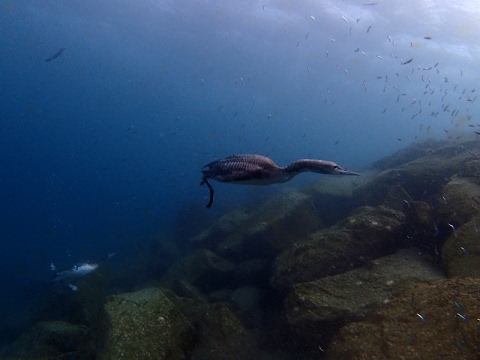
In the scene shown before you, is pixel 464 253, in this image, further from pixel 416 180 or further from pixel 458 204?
pixel 416 180

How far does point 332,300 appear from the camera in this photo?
4.41 m

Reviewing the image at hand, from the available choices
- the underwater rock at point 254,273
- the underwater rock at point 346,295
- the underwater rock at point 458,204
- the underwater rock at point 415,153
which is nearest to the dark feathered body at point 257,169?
the underwater rock at point 346,295

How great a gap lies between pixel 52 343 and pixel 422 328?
6329 millimetres

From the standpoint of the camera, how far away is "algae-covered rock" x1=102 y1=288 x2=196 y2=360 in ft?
13.0

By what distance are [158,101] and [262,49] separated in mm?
60065

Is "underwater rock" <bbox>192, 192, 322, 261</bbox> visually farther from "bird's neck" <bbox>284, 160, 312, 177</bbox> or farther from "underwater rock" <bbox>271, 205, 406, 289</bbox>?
"bird's neck" <bbox>284, 160, 312, 177</bbox>

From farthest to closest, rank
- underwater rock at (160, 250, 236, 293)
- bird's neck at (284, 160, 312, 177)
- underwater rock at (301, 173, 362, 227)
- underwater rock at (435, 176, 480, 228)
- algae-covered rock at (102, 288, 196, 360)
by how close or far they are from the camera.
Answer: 1. underwater rock at (301, 173, 362, 227)
2. underwater rock at (160, 250, 236, 293)
3. underwater rock at (435, 176, 480, 228)
4. algae-covered rock at (102, 288, 196, 360)
5. bird's neck at (284, 160, 312, 177)

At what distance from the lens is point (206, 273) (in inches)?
309

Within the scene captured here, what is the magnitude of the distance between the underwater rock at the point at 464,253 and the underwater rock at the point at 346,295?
0.29 metres

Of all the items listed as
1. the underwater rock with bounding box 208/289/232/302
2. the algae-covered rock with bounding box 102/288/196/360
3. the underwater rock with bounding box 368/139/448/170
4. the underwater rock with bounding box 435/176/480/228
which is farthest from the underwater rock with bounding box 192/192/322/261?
the underwater rock with bounding box 368/139/448/170

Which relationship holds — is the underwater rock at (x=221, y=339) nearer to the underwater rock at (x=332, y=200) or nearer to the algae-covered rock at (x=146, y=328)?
the algae-covered rock at (x=146, y=328)

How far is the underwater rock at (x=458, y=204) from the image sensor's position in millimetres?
5125

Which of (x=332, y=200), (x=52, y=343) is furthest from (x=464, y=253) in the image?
(x=52, y=343)

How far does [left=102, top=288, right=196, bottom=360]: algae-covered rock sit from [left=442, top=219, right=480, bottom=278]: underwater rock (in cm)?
414
